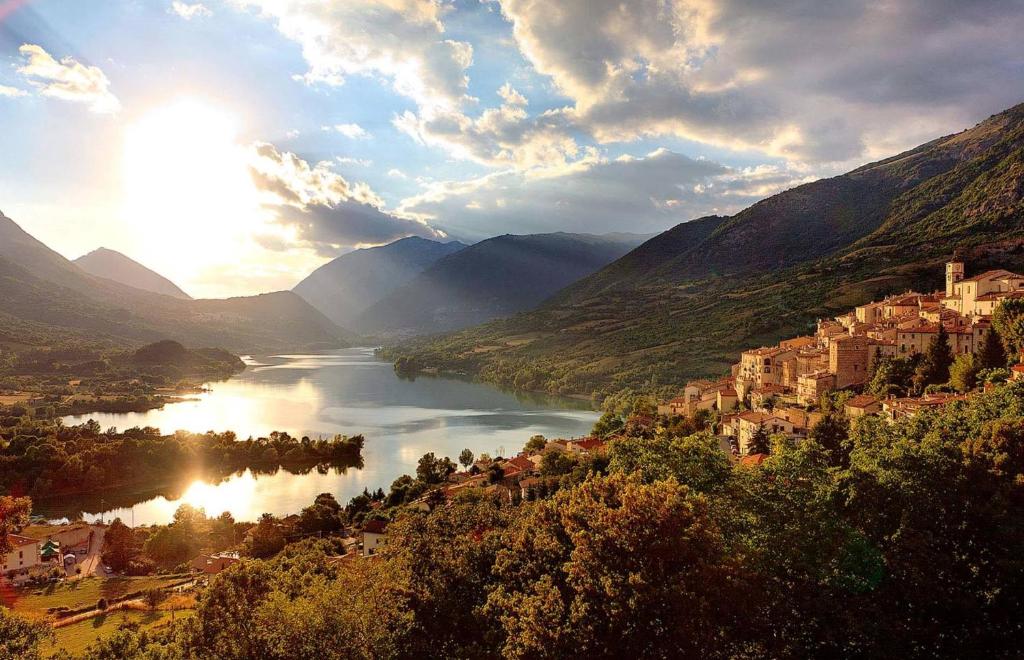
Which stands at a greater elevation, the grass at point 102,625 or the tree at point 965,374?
the tree at point 965,374

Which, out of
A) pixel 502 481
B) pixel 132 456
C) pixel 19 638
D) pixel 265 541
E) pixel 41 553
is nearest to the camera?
pixel 19 638

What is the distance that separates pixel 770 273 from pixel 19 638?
437 ft

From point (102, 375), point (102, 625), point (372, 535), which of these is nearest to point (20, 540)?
point (102, 625)

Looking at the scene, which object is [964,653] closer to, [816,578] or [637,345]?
[816,578]

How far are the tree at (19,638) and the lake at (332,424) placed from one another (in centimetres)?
2294

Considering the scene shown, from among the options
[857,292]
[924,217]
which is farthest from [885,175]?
[857,292]

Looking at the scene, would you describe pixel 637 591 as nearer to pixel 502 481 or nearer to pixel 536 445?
pixel 502 481

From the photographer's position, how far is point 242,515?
34750mm

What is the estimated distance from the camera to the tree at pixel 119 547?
2512 cm

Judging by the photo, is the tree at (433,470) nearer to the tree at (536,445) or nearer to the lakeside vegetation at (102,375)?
the tree at (536,445)

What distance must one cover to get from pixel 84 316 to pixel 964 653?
177 meters

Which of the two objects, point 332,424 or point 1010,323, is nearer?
point 1010,323

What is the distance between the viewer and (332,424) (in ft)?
198

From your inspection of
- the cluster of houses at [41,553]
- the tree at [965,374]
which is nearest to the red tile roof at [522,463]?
the tree at [965,374]
